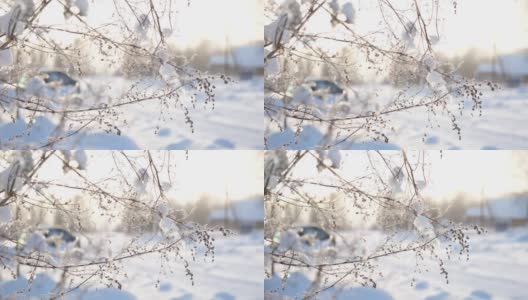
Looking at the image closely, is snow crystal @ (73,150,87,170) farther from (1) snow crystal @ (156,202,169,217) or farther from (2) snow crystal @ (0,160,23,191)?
(1) snow crystal @ (156,202,169,217)

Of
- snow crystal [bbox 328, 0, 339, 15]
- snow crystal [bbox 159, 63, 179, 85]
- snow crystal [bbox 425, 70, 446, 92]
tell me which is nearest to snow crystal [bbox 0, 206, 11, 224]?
snow crystal [bbox 159, 63, 179, 85]

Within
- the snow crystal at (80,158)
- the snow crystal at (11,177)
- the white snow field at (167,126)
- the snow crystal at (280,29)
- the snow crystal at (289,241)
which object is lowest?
the snow crystal at (289,241)

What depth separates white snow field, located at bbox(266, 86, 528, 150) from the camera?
2.67m

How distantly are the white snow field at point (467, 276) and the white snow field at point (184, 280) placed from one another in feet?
0.45

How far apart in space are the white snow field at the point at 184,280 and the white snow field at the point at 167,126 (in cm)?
36

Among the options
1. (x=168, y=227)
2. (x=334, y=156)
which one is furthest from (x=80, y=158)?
(x=334, y=156)

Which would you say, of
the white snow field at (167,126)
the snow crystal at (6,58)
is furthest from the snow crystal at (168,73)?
the snow crystal at (6,58)

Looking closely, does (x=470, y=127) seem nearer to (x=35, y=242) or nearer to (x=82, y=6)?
(x=82, y=6)

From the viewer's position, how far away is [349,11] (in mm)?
2713

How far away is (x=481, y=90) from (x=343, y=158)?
22.3 inches

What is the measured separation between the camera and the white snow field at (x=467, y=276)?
2695 millimetres

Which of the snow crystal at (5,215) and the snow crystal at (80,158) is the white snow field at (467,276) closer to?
the snow crystal at (80,158)

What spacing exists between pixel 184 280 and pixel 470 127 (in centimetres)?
120

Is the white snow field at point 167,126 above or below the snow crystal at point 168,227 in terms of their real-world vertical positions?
above
